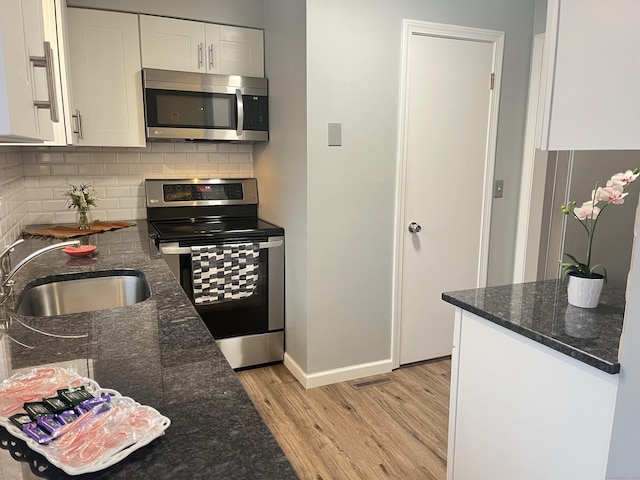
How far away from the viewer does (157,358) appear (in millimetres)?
1082

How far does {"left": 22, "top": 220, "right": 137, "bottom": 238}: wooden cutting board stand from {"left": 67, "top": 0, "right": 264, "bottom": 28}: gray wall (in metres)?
1.30

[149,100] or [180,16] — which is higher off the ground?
[180,16]

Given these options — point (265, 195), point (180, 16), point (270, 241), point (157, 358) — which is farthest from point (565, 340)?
point (180, 16)

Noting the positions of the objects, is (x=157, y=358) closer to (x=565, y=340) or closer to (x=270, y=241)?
(x=565, y=340)

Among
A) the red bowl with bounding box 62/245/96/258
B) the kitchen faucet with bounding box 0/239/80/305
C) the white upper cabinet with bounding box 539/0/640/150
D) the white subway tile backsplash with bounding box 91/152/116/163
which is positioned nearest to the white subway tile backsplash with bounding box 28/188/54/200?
the white subway tile backsplash with bounding box 91/152/116/163

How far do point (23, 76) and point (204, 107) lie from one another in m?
2.18

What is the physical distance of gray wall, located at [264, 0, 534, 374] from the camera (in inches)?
102

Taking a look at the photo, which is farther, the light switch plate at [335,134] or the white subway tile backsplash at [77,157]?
the white subway tile backsplash at [77,157]

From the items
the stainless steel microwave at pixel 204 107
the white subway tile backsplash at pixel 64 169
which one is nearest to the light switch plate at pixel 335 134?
the stainless steel microwave at pixel 204 107

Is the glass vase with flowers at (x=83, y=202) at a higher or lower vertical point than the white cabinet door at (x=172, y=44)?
lower

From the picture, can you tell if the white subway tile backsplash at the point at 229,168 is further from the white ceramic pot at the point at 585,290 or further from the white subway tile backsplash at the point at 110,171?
the white ceramic pot at the point at 585,290

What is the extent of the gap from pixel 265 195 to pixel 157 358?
2.32 m

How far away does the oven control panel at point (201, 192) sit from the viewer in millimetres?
3158

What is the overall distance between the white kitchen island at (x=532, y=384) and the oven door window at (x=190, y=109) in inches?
79.1
